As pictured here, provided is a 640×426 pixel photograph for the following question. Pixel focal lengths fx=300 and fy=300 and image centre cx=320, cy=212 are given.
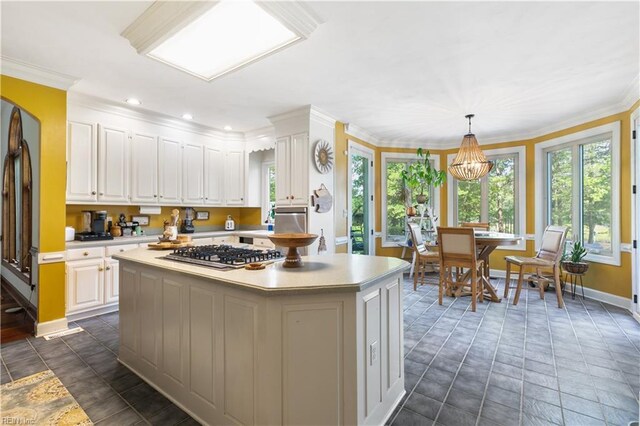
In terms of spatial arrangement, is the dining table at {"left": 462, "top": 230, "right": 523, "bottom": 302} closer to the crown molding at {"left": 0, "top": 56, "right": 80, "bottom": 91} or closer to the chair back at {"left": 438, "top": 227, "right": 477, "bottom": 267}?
the chair back at {"left": 438, "top": 227, "right": 477, "bottom": 267}

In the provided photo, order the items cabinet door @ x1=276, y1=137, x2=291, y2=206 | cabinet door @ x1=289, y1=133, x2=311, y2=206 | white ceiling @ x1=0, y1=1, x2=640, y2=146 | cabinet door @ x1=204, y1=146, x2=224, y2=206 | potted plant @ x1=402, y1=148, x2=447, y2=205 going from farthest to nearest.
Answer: potted plant @ x1=402, y1=148, x2=447, y2=205, cabinet door @ x1=204, y1=146, x2=224, y2=206, cabinet door @ x1=276, y1=137, x2=291, y2=206, cabinet door @ x1=289, y1=133, x2=311, y2=206, white ceiling @ x1=0, y1=1, x2=640, y2=146

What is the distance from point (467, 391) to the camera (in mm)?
2053

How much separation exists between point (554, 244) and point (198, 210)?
5.34 m

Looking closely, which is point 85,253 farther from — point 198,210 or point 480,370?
point 480,370

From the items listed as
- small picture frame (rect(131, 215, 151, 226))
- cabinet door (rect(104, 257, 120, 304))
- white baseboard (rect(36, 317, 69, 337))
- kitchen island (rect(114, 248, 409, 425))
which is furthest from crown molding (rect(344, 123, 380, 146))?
white baseboard (rect(36, 317, 69, 337))

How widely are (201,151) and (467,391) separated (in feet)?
15.0

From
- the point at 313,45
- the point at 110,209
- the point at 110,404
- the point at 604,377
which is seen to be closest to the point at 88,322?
the point at 110,209

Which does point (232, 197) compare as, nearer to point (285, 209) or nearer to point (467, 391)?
point (285, 209)

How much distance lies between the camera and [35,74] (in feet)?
9.43

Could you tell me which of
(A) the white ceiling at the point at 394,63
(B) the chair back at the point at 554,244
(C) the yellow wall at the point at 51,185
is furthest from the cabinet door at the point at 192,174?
(B) the chair back at the point at 554,244

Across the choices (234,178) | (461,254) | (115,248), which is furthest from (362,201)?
(115,248)

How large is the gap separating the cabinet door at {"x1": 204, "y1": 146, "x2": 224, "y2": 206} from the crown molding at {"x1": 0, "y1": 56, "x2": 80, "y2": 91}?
200cm

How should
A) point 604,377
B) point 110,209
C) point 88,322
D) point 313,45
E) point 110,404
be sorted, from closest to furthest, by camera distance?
point 110,404, point 604,377, point 313,45, point 88,322, point 110,209

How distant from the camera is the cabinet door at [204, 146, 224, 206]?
4.87 meters
